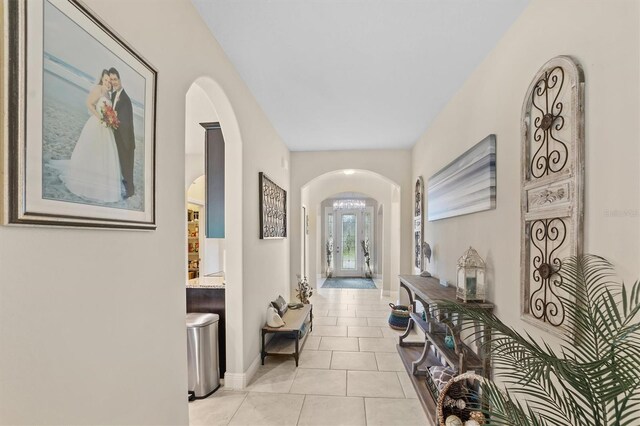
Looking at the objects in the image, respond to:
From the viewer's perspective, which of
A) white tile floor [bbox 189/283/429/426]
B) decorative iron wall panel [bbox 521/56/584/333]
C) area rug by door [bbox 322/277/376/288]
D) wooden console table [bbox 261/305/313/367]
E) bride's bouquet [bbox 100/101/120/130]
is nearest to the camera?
bride's bouquet [bbox 100/101/120/130]

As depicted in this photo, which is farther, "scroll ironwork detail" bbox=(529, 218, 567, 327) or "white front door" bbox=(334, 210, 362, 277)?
"white front door" bbox=(334, 210, 362, 277)

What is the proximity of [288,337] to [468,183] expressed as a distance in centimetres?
270

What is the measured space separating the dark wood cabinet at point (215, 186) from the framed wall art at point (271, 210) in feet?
1.66

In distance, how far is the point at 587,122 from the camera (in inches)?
50.5

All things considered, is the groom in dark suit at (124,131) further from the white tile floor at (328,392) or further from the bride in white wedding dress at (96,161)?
the white tile floor at (328,392)

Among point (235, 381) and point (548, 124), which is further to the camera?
point (235, 381)

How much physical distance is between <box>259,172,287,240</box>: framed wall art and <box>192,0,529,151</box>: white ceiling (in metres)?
0.84

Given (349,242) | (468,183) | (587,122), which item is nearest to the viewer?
(587,122)

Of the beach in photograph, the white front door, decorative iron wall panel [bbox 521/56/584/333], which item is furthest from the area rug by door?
the beach in photograph

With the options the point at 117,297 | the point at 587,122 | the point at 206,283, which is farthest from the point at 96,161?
the point at 206,283

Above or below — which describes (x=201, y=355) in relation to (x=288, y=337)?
above

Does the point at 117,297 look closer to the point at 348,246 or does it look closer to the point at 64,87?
the point at 64,87

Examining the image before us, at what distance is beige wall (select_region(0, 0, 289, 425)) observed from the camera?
0.86 metres

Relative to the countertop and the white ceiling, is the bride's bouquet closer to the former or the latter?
the white ceiling
